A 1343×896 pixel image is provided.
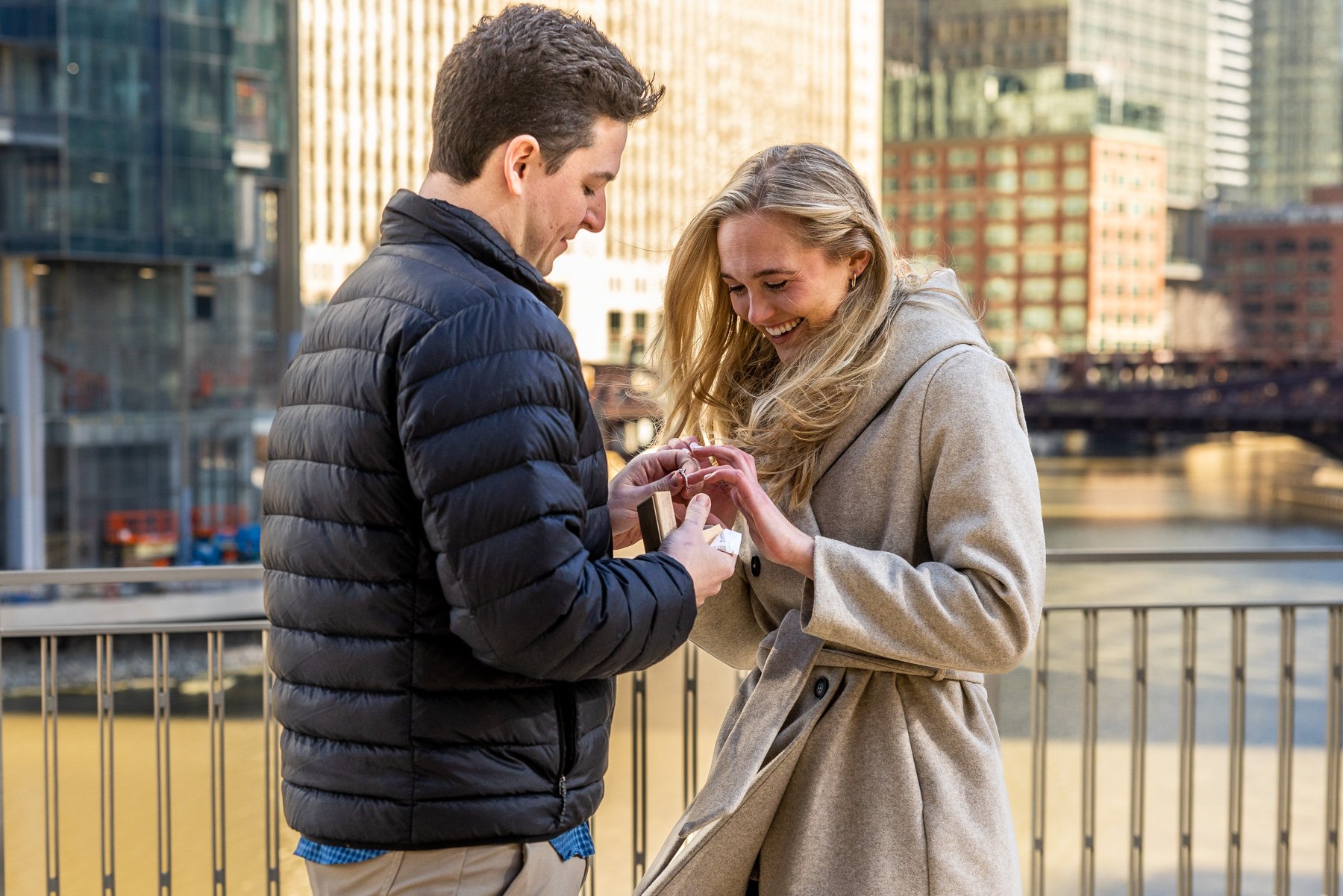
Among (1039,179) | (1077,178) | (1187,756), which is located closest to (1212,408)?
(1187,756)

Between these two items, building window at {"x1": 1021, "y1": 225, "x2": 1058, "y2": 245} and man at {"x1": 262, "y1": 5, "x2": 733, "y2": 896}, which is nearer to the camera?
man at {"x1": 262, "y1": 5, "x2": 733, "y2": 896}

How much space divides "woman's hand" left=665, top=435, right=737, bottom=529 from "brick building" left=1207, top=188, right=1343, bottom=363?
110 meters

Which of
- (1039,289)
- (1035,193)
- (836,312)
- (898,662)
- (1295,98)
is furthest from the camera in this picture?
(1295,98)

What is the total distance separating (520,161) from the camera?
1.77 m

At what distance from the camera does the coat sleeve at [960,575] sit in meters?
1.87

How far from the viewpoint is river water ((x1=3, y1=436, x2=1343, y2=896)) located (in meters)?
4.55

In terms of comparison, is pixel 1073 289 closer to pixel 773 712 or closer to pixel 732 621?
pixel 732 621

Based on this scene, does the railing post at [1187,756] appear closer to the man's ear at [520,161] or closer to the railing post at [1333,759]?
the railing post at [1333,759]

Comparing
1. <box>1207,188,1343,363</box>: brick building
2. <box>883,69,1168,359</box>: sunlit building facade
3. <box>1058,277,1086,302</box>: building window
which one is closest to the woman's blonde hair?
<box>883,69,1168,359</box>: sunlit building facade

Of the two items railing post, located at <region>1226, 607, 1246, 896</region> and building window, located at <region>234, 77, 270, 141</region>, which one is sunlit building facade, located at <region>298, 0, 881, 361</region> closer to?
building window, located at <region>234, 77, 270, 141</region>

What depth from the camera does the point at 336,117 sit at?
236 ft

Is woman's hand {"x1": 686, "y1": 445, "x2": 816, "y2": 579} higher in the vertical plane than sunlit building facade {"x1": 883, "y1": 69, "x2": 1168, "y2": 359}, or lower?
lower

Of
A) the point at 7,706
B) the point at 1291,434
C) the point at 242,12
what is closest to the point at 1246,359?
the point at 1291,434

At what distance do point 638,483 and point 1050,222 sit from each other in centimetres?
10067
